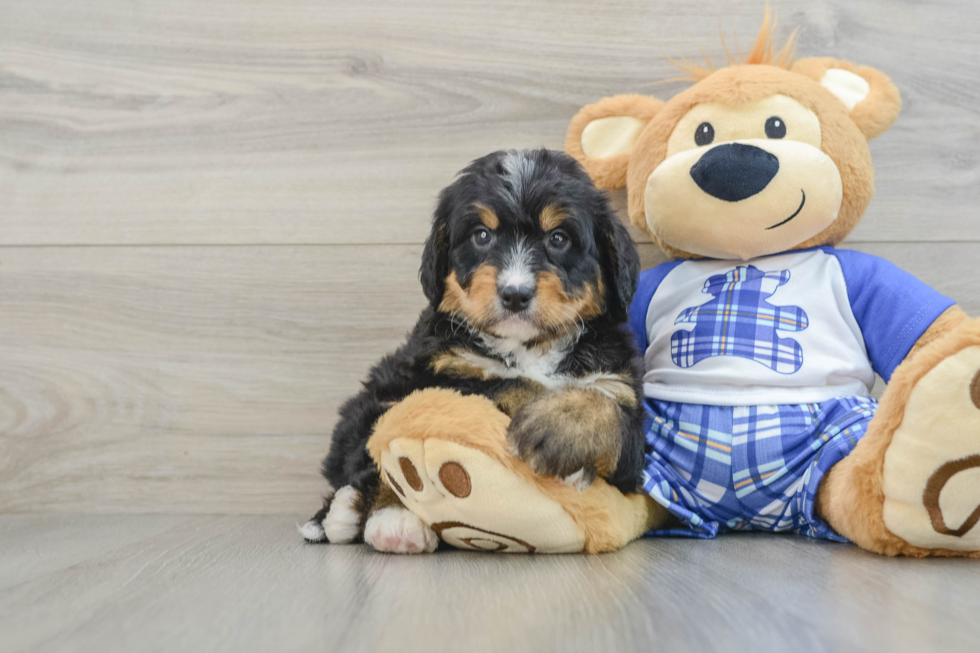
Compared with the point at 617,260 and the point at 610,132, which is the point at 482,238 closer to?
the point at 617,260

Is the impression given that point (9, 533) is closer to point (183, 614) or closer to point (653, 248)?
point (183, 614)

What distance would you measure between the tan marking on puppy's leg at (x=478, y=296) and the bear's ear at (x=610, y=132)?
0.61m

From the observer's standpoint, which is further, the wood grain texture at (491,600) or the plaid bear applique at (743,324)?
the plaid bear applique at (743,324)

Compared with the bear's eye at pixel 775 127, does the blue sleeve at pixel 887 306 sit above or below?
below

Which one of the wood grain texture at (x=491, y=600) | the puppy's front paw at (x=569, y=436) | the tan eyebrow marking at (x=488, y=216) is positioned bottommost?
the wood grain texture at (x=491, y=600)

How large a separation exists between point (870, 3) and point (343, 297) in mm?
1742

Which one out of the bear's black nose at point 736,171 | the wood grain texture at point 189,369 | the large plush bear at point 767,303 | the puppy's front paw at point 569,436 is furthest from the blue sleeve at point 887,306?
the wood grain texture at point 189,369

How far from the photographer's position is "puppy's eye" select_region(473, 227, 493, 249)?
1420 millimetres

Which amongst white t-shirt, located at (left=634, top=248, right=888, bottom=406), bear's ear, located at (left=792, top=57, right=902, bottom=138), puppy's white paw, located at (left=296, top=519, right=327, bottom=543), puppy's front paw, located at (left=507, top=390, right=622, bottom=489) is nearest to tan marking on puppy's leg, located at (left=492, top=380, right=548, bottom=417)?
puppy's front paw, located at (left=507, top=390, right=622, bottom=489)

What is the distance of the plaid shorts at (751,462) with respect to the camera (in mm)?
1447

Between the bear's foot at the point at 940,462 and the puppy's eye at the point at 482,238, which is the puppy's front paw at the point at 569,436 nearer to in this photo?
the puppy's eye at the point at 482,238

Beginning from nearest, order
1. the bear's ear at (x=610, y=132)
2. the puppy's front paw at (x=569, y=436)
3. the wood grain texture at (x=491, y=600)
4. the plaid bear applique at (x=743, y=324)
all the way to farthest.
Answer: the wood grain texture at (x=491, y=600)
the puppy's front paw at (x=569, y=436)
the plaid bear applique at (x=743, y=324)
the bear's ear at (x=610, y=132)

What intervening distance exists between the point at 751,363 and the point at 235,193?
153cm

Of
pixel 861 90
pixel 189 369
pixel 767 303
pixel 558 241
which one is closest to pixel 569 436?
pixel 558 241
